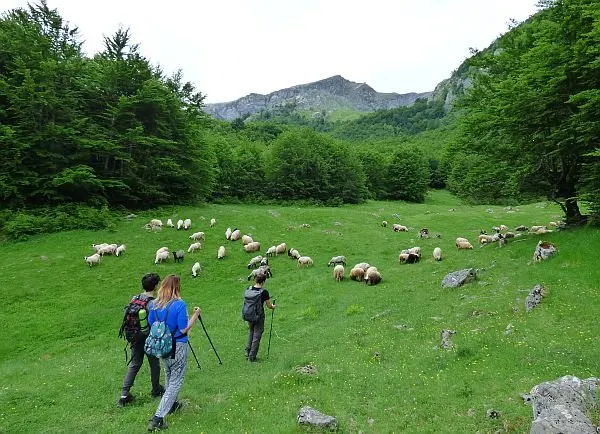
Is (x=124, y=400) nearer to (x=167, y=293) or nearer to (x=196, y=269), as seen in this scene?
(x=167, y=293)

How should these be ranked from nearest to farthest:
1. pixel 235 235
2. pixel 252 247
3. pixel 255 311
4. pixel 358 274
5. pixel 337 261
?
pixel 255 311
pixel 358 274
pixel 337 261
pixel 252 247
pixel 235 235

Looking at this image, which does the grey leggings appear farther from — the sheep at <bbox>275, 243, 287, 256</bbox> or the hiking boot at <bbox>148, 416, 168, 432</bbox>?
the sheep at <bbox>275, 243, 287, 256</bbox>

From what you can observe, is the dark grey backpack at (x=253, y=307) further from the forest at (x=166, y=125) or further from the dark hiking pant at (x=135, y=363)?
the forest at (x=166, y=125)

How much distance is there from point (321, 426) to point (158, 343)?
4.35 meters

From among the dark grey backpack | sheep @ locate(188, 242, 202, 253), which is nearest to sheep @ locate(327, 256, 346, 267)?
sheep @ locate(188, 242, 202, 253)

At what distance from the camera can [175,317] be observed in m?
10.1

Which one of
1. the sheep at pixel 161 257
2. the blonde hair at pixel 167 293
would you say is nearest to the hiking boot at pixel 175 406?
the blonde hair at pixel 167 293

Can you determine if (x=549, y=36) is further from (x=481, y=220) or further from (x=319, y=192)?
(x=319, y=192)

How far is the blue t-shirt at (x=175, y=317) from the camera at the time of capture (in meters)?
10.1

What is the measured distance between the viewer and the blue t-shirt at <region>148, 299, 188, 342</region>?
10.1 metres

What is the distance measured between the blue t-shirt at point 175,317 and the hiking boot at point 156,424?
6.17 ft

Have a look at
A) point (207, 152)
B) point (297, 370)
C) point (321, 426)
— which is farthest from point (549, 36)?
point (207, 152)

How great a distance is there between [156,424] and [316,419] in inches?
154

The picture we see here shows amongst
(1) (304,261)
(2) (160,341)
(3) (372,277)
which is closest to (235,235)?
A: (1) (304,261)
